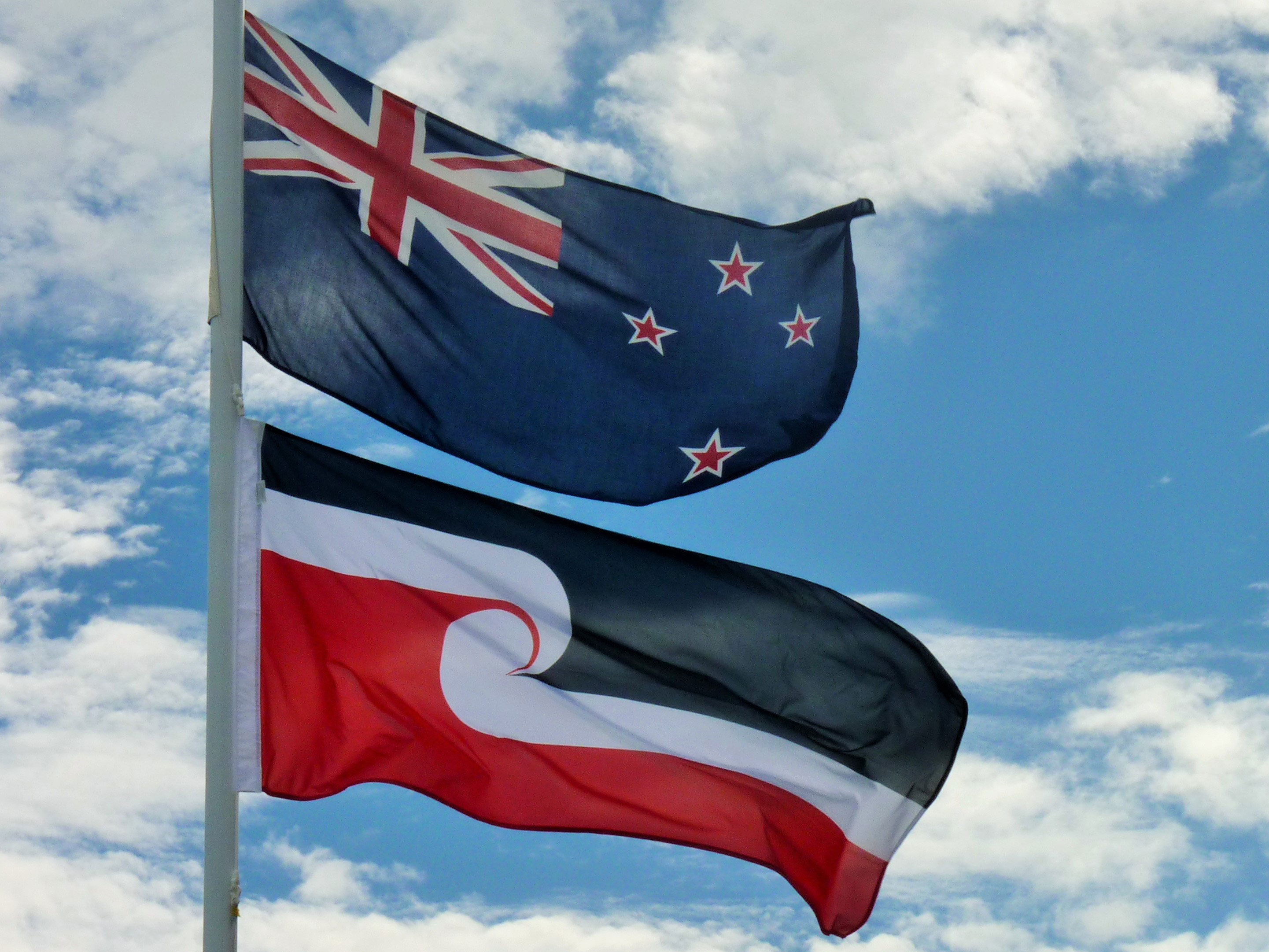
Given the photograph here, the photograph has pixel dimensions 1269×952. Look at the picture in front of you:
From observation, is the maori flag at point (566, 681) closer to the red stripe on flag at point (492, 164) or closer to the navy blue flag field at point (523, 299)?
the navy blue flag field at point (523, 299)

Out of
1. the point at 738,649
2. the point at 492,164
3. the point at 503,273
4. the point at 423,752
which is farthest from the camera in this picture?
the point at 738,649

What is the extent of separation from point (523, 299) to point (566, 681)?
2.39m

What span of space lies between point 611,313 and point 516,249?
75 centimetres

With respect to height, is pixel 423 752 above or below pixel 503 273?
below

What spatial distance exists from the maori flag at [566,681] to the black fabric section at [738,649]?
0.01 metres

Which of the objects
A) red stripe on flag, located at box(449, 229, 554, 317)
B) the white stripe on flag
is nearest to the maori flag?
the white stripe on flag

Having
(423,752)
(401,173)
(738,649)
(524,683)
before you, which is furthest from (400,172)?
(738,649)

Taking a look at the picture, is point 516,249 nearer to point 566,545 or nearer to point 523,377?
point 523,377

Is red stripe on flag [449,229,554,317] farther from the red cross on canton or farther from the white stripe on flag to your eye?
the white stripe on flag

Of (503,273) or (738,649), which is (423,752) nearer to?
(738,649)

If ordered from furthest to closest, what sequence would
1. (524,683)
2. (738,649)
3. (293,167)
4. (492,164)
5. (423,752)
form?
(738,649)
(492,164)
(524,683)
(293,167)
(423,752)

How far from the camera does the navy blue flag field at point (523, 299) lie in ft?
27.4

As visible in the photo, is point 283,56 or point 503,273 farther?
point 503,273

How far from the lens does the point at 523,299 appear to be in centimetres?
904
